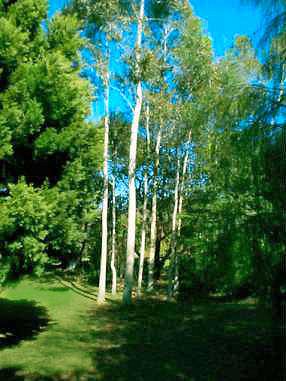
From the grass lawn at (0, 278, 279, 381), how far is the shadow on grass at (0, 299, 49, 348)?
0.08ft

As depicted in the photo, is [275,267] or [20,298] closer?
[275,267]

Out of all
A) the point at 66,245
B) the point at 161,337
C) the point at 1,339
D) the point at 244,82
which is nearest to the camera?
the point at 244,82

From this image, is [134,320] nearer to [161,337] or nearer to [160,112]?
[161,337]

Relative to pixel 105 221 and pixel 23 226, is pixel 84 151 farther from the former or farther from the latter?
pixel 105 221

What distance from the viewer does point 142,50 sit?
16.2 m

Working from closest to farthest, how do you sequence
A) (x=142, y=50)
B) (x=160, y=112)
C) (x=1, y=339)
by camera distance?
(x=1, y=339)
(x=142, y=50)
(x=160, y=112)

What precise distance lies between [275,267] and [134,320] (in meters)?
9.35

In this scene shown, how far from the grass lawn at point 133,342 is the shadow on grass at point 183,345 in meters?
0.02

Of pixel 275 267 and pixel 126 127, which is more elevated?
pixel 126 127

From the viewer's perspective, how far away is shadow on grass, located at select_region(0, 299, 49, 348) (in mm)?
9766

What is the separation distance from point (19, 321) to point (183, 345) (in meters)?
5.83

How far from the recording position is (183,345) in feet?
30.0

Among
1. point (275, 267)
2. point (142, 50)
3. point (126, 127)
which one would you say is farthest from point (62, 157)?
point (126, 127)

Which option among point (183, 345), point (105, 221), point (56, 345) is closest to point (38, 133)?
point (56, 345)
